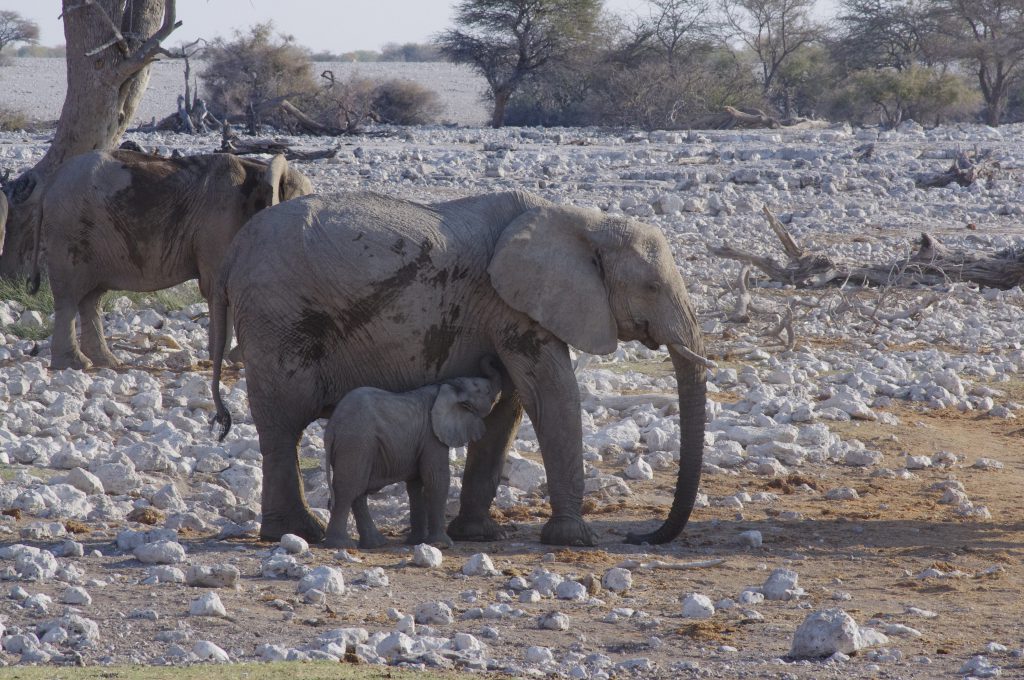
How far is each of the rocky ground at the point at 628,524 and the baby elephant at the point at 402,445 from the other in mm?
207

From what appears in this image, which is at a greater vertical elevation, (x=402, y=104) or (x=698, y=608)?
(x=402, y=104)

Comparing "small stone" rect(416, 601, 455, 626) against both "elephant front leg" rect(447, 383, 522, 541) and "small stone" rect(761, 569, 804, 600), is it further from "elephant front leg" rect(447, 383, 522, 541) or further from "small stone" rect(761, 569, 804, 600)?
"elephant front leg" rect(447, 383, 522, 541)

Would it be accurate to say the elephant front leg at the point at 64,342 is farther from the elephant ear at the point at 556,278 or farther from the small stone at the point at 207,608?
the small stone at the point at 207,608

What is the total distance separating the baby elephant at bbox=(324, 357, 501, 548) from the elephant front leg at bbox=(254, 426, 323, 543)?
184 millimetres

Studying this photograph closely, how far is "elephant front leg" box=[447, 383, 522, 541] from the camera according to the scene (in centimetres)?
625

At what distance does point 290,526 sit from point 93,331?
4205mm

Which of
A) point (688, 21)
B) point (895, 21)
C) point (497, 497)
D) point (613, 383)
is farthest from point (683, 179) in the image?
point (895, 21)

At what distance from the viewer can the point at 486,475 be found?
634 centimetres

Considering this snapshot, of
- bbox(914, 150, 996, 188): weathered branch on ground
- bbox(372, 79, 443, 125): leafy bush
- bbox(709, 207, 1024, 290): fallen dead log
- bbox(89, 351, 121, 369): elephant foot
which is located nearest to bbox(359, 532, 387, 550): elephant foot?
bbox(89, 351, 121, 369): elephant foot

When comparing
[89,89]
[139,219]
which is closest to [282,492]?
[139,219]

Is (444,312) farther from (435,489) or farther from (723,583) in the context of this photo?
(723,583)

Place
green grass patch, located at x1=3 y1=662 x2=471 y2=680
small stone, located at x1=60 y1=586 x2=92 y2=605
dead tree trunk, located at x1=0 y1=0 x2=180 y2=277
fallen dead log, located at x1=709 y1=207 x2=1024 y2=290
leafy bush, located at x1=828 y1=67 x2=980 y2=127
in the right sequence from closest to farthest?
green grass patch, located at x1=3 y1=662 x2=471 y2=680 → small stone, located at x1=60 y1=586 x2=92 y2=605 → dead tree trunk, located at x1=0 y1=0 x2=180 y2=277 → fallen dead log, located at x1=709 y1=207 x2=1024 y2=290 → leafy bush, located at x1=828 y1=67 x2=980 y2=127

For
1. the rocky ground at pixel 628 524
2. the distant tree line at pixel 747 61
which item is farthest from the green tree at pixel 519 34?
the rocky ground at pixel 628 524

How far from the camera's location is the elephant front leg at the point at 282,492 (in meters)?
5.96
